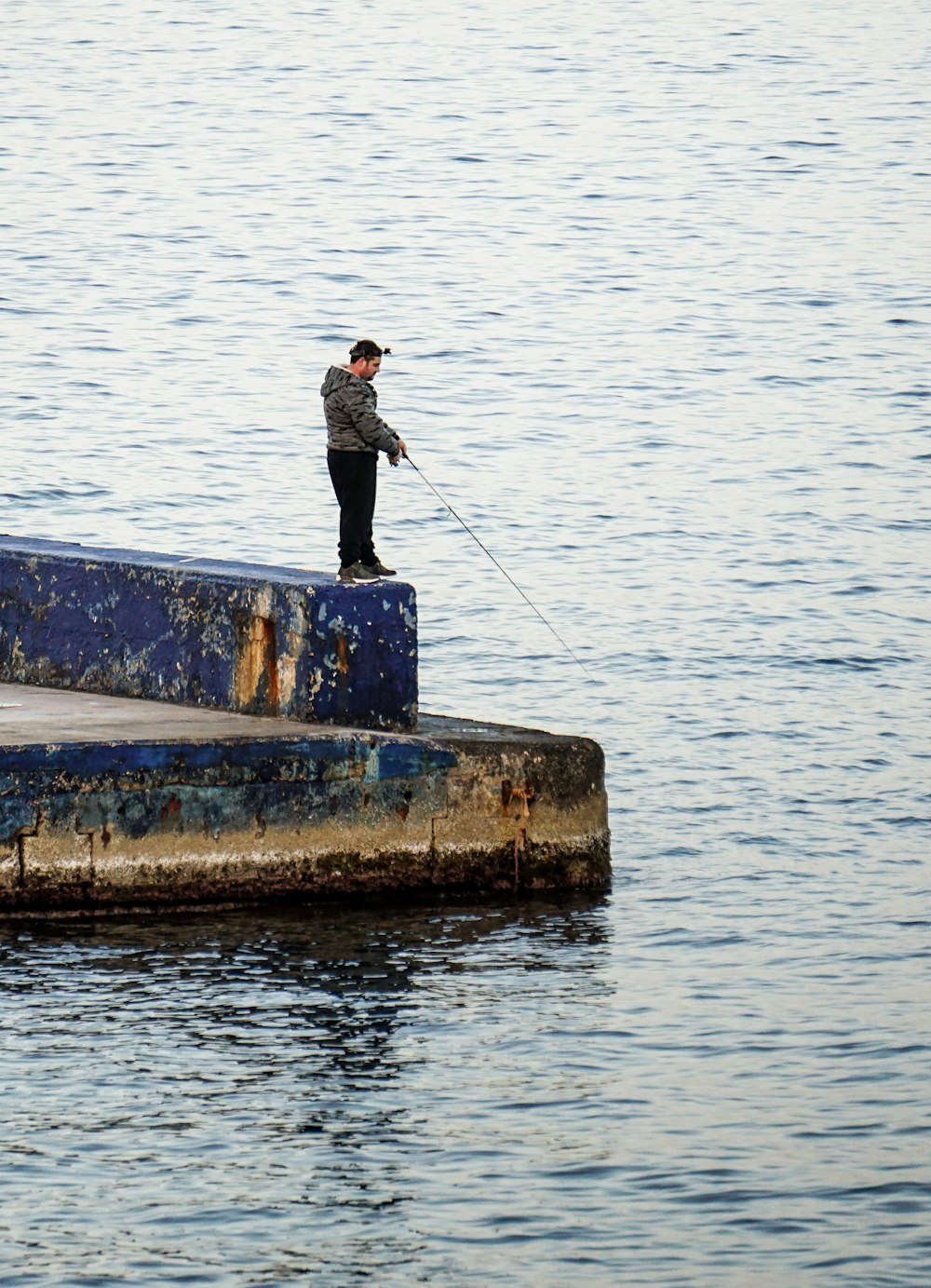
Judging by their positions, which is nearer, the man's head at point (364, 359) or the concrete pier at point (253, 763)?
the concrete pier at point (253, 763)

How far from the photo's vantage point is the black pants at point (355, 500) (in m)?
14.2

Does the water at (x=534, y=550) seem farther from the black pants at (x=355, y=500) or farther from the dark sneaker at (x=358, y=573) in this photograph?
the black pants at (x=355, y=500)

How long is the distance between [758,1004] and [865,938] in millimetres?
1494

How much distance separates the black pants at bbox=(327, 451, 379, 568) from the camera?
→ 14.2m

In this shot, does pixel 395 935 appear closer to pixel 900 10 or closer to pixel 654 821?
pixel 654 821

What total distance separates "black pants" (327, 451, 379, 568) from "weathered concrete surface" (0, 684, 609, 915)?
1063 mm

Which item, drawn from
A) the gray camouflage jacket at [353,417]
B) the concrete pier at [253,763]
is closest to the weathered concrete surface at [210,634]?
the concrete pier at [253,763]

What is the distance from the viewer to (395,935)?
13016 mm

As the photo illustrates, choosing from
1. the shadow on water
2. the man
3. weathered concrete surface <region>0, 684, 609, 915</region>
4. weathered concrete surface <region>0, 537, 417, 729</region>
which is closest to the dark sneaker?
the man

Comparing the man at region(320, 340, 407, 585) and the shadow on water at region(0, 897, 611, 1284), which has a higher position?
the man at region(320, 340, 407, 585)

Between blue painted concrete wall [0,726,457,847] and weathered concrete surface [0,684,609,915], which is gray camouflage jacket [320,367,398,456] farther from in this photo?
blue painted concrete wall [0,726,457,847]

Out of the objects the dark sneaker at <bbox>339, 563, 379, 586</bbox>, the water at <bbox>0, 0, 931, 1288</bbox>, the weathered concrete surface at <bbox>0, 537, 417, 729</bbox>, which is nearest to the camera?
the water at <bbox>0, 0, 931, 1288</bbox>

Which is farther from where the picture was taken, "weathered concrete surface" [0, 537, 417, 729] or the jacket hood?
the jacket hood

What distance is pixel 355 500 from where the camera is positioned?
14.2 meters
